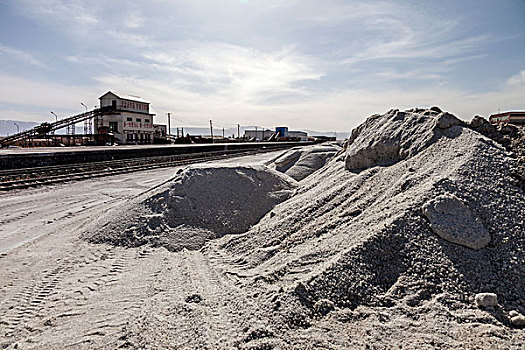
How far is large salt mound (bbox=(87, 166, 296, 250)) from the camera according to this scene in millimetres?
5387

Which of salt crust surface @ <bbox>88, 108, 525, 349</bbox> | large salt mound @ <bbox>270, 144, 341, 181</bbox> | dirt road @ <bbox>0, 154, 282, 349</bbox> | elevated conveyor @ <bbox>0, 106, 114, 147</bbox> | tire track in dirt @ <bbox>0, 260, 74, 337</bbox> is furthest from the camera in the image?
elevated conveyor @ <bbox>0, 106, 114, 147</bbox>

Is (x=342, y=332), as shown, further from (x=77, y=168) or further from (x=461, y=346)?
(x=77, y=168)

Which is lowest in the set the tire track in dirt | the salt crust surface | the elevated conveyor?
the tire track in dirt

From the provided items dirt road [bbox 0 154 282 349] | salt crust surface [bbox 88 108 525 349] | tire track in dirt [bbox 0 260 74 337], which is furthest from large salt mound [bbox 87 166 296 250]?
tire track in dirt [bbox 0 260 74 337]

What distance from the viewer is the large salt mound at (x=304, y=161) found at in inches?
406

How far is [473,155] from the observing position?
4016 mm

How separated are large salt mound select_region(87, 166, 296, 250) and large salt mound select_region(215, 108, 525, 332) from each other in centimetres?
71

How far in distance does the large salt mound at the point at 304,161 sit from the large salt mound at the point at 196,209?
9.78 feet

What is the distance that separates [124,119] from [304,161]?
32.7 metres

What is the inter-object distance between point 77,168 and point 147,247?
12.8 m

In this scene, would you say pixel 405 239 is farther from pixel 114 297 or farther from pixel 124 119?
pixel 124 119

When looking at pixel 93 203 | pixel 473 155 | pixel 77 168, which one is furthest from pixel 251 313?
pixel 77 168

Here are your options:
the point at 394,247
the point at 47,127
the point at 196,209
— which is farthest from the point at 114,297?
the point at 47,127

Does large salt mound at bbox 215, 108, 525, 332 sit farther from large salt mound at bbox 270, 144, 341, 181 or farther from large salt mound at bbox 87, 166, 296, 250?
large salt mound at bbox 270, 144, 341, 181
